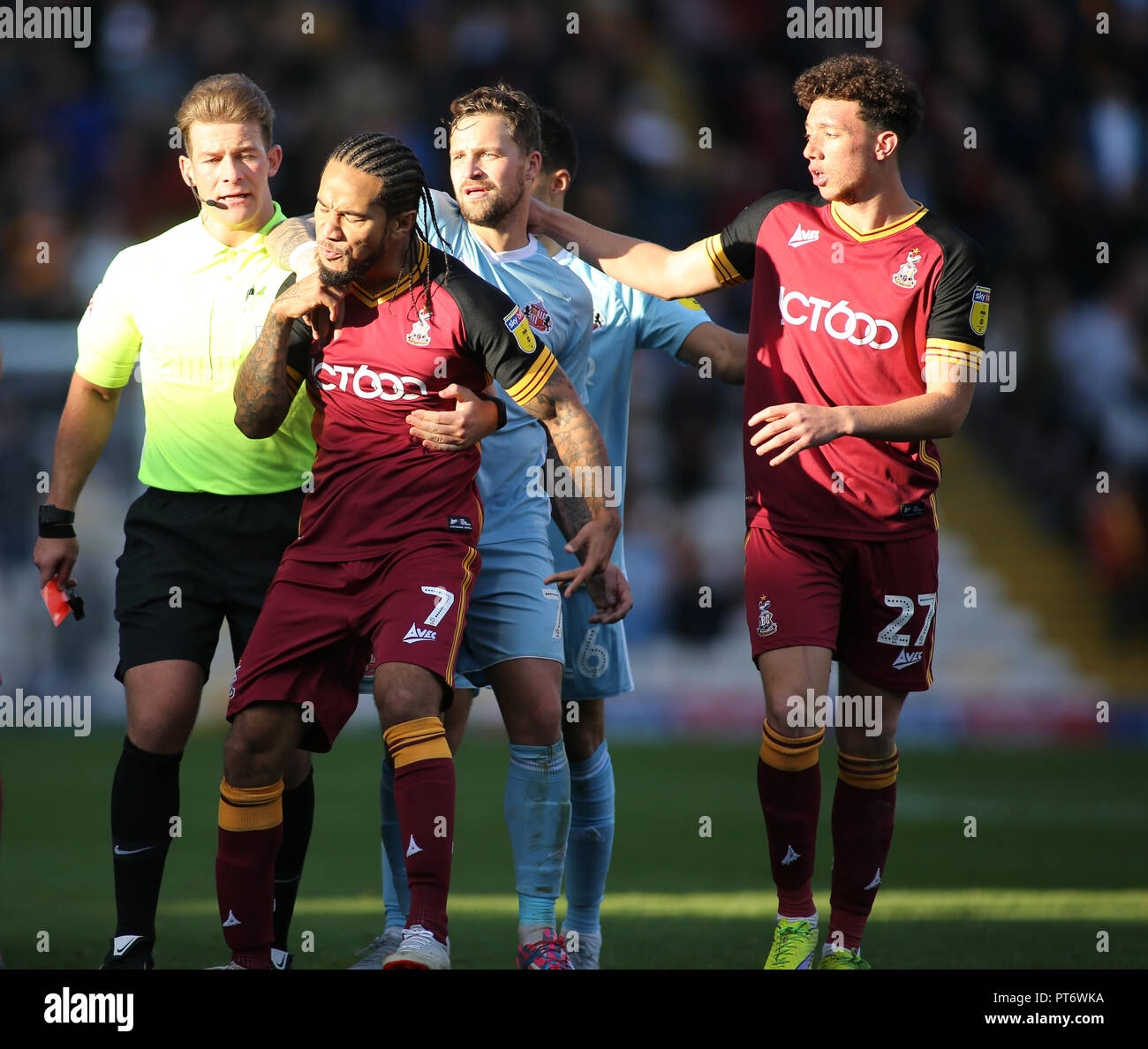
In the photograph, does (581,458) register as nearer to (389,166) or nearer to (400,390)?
(400,390)

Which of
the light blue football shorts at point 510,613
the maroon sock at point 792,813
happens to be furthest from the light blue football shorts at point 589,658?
the maroon sock at point 792,813

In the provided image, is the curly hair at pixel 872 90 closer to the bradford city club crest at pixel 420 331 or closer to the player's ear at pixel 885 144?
the player's ear at pixel 885 144

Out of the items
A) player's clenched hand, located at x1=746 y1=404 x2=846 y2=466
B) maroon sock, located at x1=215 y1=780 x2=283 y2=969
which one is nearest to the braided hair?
player's clenched hand, located at x1=746 y1=404 x2=846 y2=466

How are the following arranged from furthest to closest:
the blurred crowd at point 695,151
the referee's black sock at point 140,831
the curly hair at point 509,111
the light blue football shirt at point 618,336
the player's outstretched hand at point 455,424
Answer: the blurred crowd at point 695,151 < the light blue football shirt at point 618,336 < the curly hair at point 509,111 < the referee's black sock at point 140,831 < the player's outstretched hand at point 455,424

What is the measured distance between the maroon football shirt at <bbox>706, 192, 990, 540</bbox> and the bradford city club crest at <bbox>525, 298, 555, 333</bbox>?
0.67m

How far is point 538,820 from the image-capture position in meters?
4.48

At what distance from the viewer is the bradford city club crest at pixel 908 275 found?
4.59 meters

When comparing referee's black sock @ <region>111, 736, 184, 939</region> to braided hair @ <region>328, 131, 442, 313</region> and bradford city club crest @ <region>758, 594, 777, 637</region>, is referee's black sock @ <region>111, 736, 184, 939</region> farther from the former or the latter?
bradford city club crest @ <region>758, 594, 777, 637</region>

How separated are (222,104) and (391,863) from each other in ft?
7.98

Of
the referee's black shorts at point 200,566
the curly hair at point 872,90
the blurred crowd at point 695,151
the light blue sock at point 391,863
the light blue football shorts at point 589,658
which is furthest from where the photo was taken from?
the blurred crowd at point 695,151

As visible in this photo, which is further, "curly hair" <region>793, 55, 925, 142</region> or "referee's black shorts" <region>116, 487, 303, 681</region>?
"curly hair" <region>793, 55, 925, 142</region>

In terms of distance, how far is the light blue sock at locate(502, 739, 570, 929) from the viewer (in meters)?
4.43

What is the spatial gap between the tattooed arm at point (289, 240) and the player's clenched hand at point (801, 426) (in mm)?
1396

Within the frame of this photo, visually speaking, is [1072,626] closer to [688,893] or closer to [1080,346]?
[1080,346]
